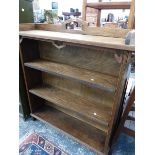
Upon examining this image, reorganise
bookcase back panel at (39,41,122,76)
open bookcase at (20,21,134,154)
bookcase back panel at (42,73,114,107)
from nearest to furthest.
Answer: open bookcase at (20,21,134,154) < bookcase back panel at (39,41,122,76) < bookcase back panel at (42,73,114,107)

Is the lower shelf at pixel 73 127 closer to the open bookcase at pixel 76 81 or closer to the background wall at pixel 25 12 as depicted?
the open bookcase at pixel 76 81

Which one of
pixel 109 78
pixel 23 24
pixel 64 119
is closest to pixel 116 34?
pixel 109 78

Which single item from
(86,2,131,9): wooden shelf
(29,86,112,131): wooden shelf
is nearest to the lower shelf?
(29,86,112,131): wooden shelf

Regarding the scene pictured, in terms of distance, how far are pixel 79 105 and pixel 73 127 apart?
1.26 ft

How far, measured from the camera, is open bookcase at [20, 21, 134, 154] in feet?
3.54

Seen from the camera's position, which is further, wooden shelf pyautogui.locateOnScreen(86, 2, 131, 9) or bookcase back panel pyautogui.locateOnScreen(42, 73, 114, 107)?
bookcase back panel pyautogui.locateOnScreen(42, 73, 114, 107)

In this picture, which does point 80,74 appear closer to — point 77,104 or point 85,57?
point 85,57

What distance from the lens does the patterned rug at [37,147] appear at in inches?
58.2

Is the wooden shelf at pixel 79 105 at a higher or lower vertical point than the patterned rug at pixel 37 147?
higher

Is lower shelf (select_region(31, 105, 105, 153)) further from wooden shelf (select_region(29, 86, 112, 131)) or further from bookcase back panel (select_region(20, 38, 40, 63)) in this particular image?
bookcase back panel (select_region(20, 38, 40, 63))

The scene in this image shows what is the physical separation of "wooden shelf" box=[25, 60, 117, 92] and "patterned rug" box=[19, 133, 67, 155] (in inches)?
32.4

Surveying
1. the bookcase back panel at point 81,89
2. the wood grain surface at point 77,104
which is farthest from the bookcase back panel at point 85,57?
the wood grain surface at point 77,104

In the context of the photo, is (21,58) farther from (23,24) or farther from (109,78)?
(109,78)
